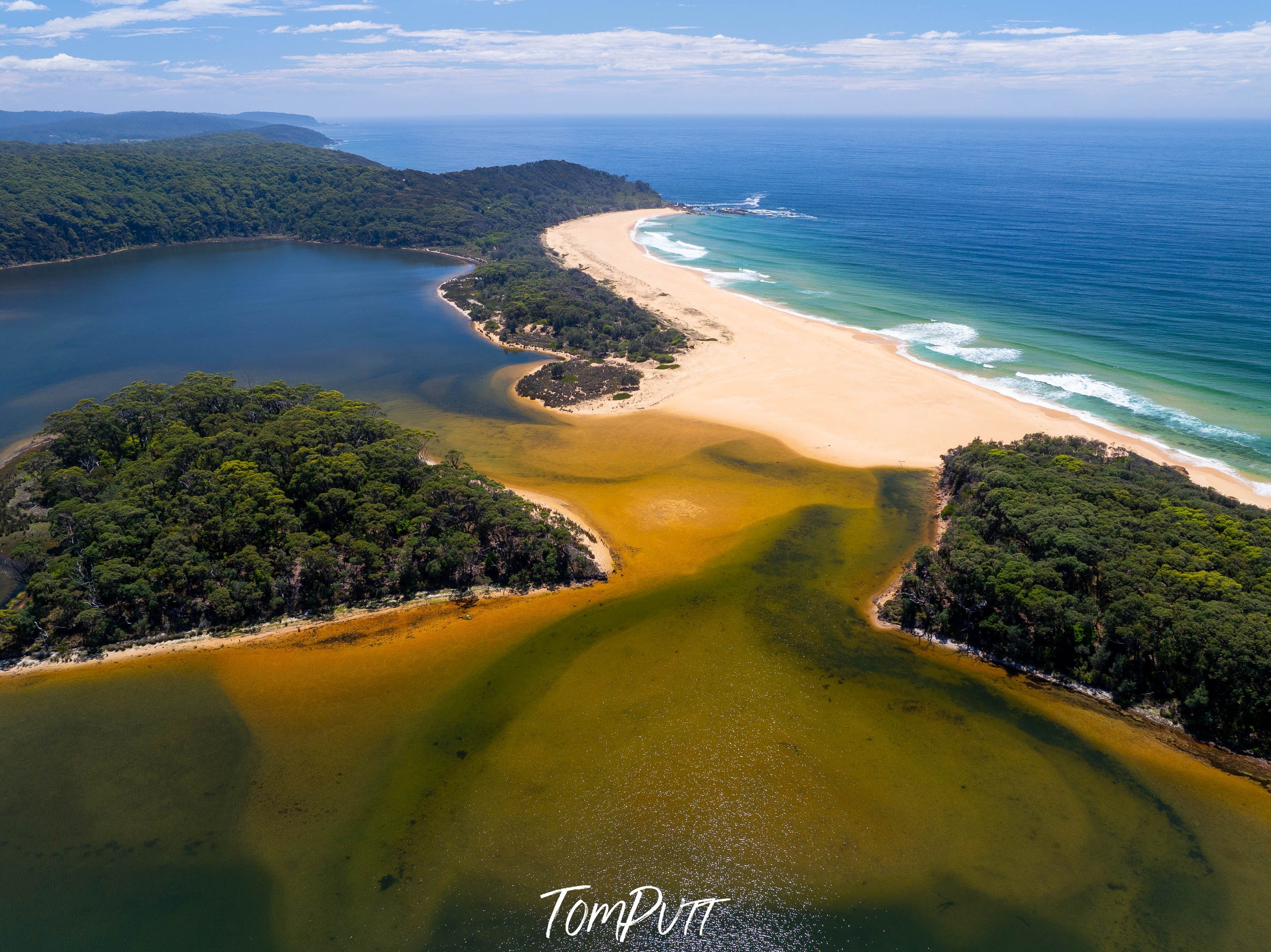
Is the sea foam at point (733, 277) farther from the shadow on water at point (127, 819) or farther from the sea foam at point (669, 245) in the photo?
the shadow on water at point (127, 819)

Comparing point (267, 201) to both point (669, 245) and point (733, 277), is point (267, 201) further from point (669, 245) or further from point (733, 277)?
point (733, 277)

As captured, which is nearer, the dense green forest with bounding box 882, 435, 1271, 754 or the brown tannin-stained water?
the brown tannin-stained water

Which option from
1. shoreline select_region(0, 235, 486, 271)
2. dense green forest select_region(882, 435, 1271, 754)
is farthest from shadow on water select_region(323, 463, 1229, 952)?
shoreline select_region(0, 235, 486, 271)

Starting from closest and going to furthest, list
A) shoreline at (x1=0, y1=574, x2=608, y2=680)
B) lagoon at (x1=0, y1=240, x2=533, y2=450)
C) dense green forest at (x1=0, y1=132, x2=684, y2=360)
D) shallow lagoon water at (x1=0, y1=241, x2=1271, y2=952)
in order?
1. shallow lagoon water at (x1=0, y1=241, x2=1271, y2=952)
2. shoreline at (x1=0, y1=574, x2=608, y2=680)
3. lagoon at (x1=0, y1=240, x2=533, y2=450)
4. dense green forest at (x1=0, y1=132, x2=684, y2=360)

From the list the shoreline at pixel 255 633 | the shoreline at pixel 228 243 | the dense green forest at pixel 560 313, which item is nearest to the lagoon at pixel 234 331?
the shoreline at pixel 228 243

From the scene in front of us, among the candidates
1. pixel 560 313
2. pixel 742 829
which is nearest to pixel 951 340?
pixel 560 313

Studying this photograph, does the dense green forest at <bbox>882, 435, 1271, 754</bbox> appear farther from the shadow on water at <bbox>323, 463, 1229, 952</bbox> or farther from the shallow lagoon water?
the shadow on water at <bbox>323, 463, 1229, 952</bbox>

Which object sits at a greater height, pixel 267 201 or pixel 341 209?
pixel 267 201
